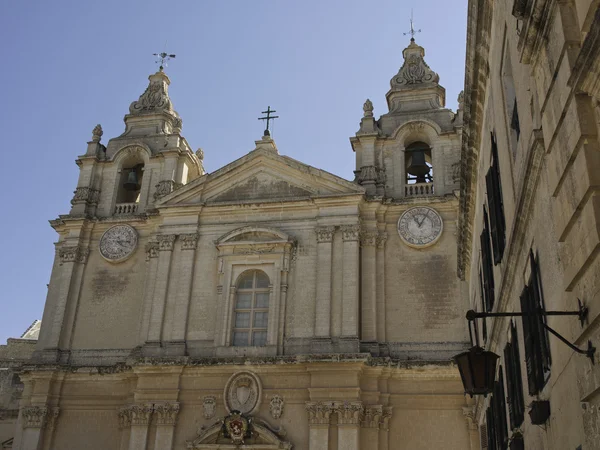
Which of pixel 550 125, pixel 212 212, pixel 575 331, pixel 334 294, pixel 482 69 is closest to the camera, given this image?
pixel 575 331

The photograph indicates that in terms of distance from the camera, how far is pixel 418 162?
24.1 metres

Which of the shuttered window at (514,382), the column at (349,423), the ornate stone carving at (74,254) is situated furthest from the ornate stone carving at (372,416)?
the ornate stone carving at (74,254)

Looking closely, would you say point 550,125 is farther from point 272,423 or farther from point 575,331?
point 272,423

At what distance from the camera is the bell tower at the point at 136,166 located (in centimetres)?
2581

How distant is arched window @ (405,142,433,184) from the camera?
79.2 ft

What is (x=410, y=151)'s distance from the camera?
24.5 m

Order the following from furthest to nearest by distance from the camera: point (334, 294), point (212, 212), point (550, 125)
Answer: point (212, 212)
point (334, 294)
point (550, 125)

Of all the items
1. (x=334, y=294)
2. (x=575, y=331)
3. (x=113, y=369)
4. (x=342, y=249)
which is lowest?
(x=575, y=331)

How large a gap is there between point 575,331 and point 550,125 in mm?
1852

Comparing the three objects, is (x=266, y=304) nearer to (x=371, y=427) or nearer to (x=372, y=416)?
(x=372, y=416)

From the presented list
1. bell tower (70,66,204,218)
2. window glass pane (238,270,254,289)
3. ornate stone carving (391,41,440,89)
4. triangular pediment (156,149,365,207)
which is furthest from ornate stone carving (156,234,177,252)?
ornate stone carving (391,41,440,89)

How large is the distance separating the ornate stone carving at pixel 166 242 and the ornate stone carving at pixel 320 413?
7.77m

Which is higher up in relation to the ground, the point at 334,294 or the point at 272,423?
the point at 334,294

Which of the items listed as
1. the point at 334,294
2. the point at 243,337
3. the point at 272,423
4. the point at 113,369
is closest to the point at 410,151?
the point at 334,294
